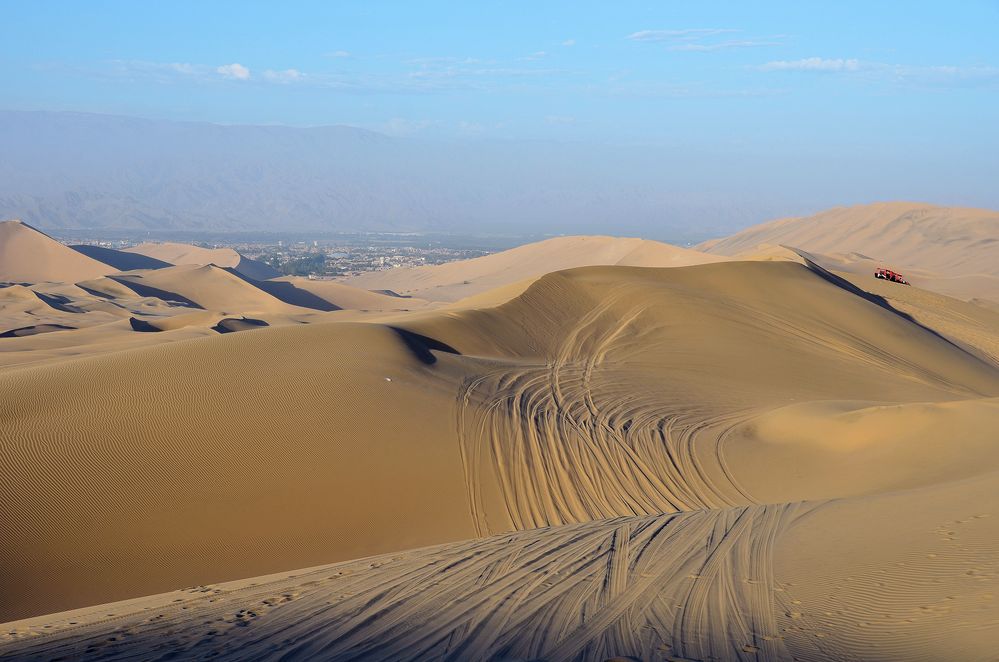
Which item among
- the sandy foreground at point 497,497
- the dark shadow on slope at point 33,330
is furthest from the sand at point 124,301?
the sandy foreground at point 497,497

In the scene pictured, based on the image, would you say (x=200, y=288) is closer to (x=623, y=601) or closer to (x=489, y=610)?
Result: (x=489, y=610)

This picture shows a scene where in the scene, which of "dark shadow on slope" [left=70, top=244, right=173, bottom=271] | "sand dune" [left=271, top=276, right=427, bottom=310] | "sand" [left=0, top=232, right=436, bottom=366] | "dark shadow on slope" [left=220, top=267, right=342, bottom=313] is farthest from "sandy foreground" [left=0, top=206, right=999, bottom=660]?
"dark shadow on slope" [left=70, top=244, right=173, bottom=271]

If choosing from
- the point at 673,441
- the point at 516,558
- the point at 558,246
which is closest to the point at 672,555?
the point at 516,558

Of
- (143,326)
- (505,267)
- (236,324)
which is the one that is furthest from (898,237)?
(143,326)

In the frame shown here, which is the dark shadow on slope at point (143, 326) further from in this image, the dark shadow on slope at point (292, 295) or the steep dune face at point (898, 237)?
the steep dune face at point (898, 237)

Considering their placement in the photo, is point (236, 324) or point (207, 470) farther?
point (236, 324)

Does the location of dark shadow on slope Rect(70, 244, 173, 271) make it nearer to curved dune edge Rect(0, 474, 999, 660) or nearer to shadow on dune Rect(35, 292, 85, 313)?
shadow on dune Rect(35, 292, 85, 313)

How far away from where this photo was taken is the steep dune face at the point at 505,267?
236 ft

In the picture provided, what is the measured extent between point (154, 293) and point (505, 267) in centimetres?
3720

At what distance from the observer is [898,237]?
104m

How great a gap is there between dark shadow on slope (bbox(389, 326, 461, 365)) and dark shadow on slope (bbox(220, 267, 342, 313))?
4607 centimetres

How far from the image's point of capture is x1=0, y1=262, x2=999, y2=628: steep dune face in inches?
421

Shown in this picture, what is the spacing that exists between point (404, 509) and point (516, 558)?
3.63 metres

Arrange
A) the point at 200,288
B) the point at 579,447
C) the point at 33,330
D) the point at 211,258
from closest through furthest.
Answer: the point at 579,447 → the point at 33,330 → the point at 200,288 → the point at 211,258
